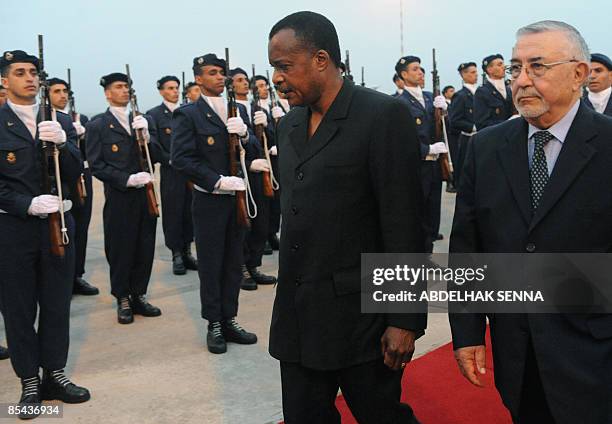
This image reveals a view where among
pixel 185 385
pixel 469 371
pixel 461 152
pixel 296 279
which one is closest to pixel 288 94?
pixel 296 279

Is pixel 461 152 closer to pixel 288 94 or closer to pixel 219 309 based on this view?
pixel 219 309

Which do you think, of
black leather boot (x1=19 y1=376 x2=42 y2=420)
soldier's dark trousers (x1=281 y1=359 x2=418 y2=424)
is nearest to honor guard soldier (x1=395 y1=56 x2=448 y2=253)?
black leather boot (x1=19 y1=376 x2=42 y2=420)

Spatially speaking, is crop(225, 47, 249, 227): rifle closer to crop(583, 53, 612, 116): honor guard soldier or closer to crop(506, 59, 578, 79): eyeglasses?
crop(506, 59, 578, 79): eyeglasses

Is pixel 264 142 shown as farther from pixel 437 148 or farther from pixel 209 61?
pixel 209 61

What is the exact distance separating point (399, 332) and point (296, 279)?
1.21 feet

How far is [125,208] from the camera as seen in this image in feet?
17.0

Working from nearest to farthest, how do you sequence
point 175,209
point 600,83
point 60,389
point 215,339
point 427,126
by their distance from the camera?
point 60,389 → point 215,339 → point 600,83 → point 427,126 → point 175,209

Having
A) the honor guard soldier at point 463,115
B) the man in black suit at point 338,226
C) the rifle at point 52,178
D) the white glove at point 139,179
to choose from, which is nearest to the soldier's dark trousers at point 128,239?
the white glove at point 139,179

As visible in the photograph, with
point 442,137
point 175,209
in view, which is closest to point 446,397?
point 442,137

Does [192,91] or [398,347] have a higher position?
[192,91]

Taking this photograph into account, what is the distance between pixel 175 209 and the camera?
7.16 meters

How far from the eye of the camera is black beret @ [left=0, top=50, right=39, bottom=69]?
371 cm

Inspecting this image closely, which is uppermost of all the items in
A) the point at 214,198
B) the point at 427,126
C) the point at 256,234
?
the point at 427,126

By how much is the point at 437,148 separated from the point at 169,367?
3568mm
